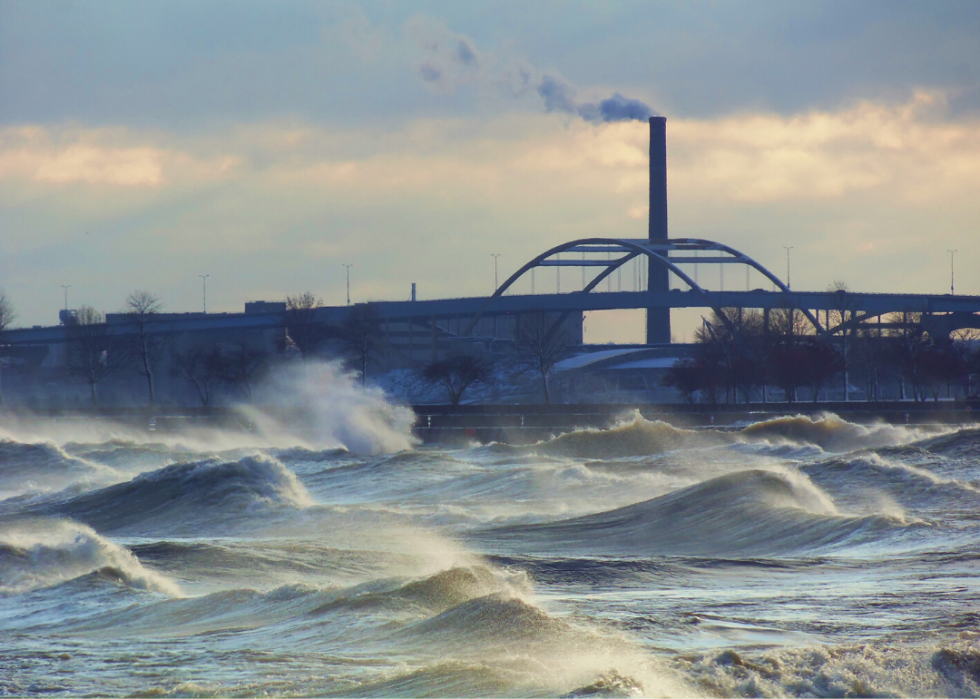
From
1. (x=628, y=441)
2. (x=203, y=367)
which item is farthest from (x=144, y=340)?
(x=628, y=441)

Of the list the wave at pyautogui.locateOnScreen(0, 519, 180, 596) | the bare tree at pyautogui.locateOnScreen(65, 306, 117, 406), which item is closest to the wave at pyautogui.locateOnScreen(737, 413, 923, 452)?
the wave at pyautogui.locateOnScreen(0, 519, 180, 596)

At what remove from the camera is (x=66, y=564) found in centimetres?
1412

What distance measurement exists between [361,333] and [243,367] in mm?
7732

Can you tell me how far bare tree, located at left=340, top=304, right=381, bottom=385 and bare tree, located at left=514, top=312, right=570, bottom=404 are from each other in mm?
10447

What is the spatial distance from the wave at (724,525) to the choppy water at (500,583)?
0.07 meters

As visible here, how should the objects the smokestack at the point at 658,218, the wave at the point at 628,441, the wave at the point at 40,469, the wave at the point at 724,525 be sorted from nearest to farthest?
the wave at the point at 724,525, the wave at the point at 40,469, the wave at the point at 628,441, the smokestack at the point at 658,218

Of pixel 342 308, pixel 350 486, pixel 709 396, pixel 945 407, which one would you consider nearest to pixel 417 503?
pixel 350 486

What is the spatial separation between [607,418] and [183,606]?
35.4m

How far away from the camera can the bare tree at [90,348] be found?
7056cm

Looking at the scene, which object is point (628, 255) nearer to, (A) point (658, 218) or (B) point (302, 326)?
(A) point (658, 218)

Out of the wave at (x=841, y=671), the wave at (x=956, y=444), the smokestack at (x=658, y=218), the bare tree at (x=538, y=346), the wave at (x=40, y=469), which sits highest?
the smokestack at (x=658, y=218)

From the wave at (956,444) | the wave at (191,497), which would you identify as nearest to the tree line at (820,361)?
the wave at (956,444)

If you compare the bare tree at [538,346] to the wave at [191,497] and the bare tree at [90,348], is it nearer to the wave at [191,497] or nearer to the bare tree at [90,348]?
the bare tree at [90,348]

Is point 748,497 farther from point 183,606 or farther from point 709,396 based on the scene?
point 709,396
